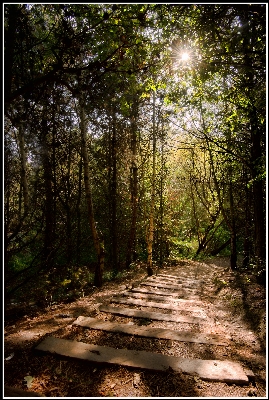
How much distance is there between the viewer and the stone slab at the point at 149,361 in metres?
2.32

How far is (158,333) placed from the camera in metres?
3.22

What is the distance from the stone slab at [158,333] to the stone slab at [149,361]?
0.52 m

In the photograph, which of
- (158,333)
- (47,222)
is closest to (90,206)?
(47,222)

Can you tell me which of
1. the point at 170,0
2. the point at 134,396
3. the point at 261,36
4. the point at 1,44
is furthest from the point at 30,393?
the point at 261,36

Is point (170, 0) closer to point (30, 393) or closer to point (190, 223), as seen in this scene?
point (30, 393)

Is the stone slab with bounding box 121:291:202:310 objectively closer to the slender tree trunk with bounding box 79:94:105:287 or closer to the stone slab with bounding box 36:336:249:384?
the slender tree trunk with bounding box 79:94:105:287

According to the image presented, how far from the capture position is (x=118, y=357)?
8.20 ft

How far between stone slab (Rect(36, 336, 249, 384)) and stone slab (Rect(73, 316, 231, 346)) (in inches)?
20.5

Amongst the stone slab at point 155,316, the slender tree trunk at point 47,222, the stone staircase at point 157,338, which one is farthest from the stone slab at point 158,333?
the slender tree trunk at point 47,222

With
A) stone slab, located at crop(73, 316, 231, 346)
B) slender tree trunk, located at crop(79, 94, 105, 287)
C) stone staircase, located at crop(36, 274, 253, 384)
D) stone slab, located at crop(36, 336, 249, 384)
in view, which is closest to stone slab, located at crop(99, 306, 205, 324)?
stone staircase, located at crop(36, 274, 253, 384)

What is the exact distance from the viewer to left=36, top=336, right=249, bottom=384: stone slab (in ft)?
7.63

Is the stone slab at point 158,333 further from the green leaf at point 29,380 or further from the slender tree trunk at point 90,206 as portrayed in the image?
the slender tree trunk at point 90,206

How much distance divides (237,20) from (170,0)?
156cm

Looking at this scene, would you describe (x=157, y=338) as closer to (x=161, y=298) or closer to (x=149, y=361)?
(x=149, y=361)
